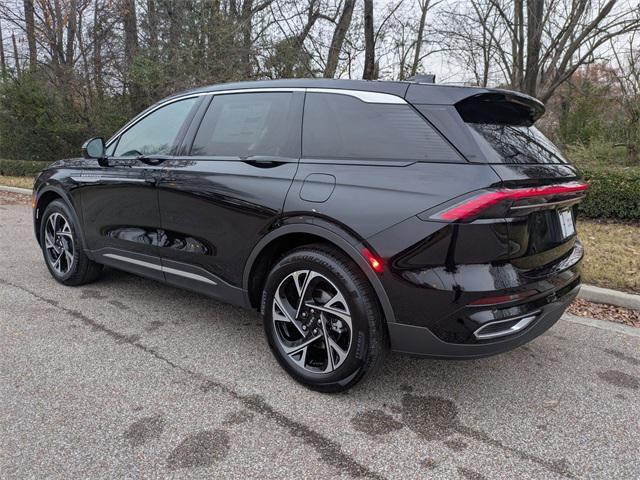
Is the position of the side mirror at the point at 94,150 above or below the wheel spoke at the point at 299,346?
above

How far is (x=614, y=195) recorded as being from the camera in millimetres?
7035

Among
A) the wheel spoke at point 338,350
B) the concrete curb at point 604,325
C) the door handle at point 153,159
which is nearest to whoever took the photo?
the wheel spoke at point 338,350

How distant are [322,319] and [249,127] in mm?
1340

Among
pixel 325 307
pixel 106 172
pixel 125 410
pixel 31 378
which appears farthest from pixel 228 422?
pixel 106 172

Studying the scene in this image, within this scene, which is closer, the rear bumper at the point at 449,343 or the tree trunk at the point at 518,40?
the rear bumper at the point at 449,343

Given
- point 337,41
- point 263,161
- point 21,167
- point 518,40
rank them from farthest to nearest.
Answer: point 21,167 → point 337,41 → point 518,40 → point 263,161

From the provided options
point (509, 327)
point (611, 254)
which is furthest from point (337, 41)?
point (509, 327)

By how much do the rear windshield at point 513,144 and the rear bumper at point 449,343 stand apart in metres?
0.77

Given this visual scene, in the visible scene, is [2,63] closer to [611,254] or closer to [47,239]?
[47,239]

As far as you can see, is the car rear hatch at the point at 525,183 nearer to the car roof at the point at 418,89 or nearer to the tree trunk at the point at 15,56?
the car roof at the point at 418,89

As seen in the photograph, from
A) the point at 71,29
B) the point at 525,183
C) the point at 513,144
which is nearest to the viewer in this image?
the point at 525,183

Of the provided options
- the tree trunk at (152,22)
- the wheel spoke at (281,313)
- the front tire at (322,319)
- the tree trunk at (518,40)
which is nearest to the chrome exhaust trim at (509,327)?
the front tire at (322,319)

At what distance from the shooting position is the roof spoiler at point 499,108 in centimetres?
243

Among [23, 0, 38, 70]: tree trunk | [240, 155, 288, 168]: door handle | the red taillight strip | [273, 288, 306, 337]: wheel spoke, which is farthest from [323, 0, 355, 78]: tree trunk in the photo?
[23, 0, 38, 70]: tree trunk
